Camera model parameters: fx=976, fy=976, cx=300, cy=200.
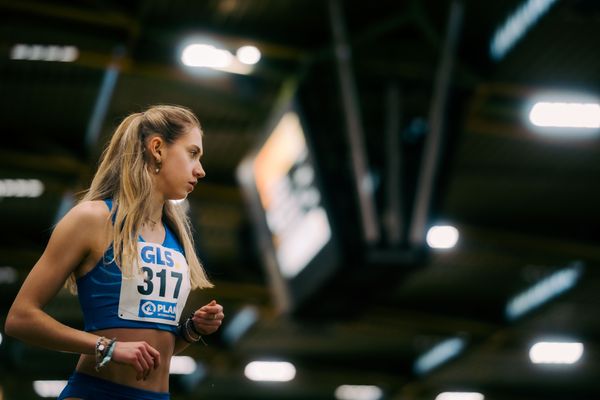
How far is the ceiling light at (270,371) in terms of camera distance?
2309 centimetres

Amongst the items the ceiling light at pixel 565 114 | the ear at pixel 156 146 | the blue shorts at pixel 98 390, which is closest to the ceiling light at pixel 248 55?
the ceiling light at pixel 565 114

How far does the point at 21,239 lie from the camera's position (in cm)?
1627

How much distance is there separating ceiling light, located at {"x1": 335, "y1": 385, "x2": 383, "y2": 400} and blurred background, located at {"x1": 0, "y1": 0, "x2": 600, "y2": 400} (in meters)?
7.50

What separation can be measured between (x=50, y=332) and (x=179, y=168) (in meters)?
0.57

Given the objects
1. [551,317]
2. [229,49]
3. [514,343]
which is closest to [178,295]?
[229,49]

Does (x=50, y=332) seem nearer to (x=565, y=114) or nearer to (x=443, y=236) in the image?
(x=565, y=114)

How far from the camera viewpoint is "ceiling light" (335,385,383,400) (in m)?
25.3

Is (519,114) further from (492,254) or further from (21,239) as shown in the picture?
(21,239)

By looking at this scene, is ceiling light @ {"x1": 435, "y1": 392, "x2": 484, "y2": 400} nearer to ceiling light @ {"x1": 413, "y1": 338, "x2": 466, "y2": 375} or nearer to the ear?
ceiling light @ {"x1": 413, "y1": 338, "x2": 466, "y2": 375}

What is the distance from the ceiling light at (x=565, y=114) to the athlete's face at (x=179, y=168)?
32.2ft

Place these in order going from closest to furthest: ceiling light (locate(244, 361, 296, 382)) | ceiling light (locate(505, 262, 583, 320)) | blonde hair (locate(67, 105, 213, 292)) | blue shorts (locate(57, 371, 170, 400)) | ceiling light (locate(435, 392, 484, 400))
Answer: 1. blue shorts (locate(57, 371, 170, 400))
2. blonde hair (locate(67, 105, 213, 292))
3. ceiling light (locate(505, 262, 583, 320))
4. ceiling light (locate(244, 361, 296, 382))
5. ceiling light (locate(435, 392, 484, 400))

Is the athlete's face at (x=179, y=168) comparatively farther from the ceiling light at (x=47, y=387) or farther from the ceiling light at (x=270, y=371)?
the ceiling light at (x=47, y=387)

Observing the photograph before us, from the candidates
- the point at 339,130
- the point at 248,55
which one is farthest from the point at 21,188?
the point at 339,130

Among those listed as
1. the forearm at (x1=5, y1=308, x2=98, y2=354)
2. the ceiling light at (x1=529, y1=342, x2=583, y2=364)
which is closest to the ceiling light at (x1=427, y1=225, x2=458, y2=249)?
the ceiling light at (x1=529, y1=342, x2=583, y2=364)
